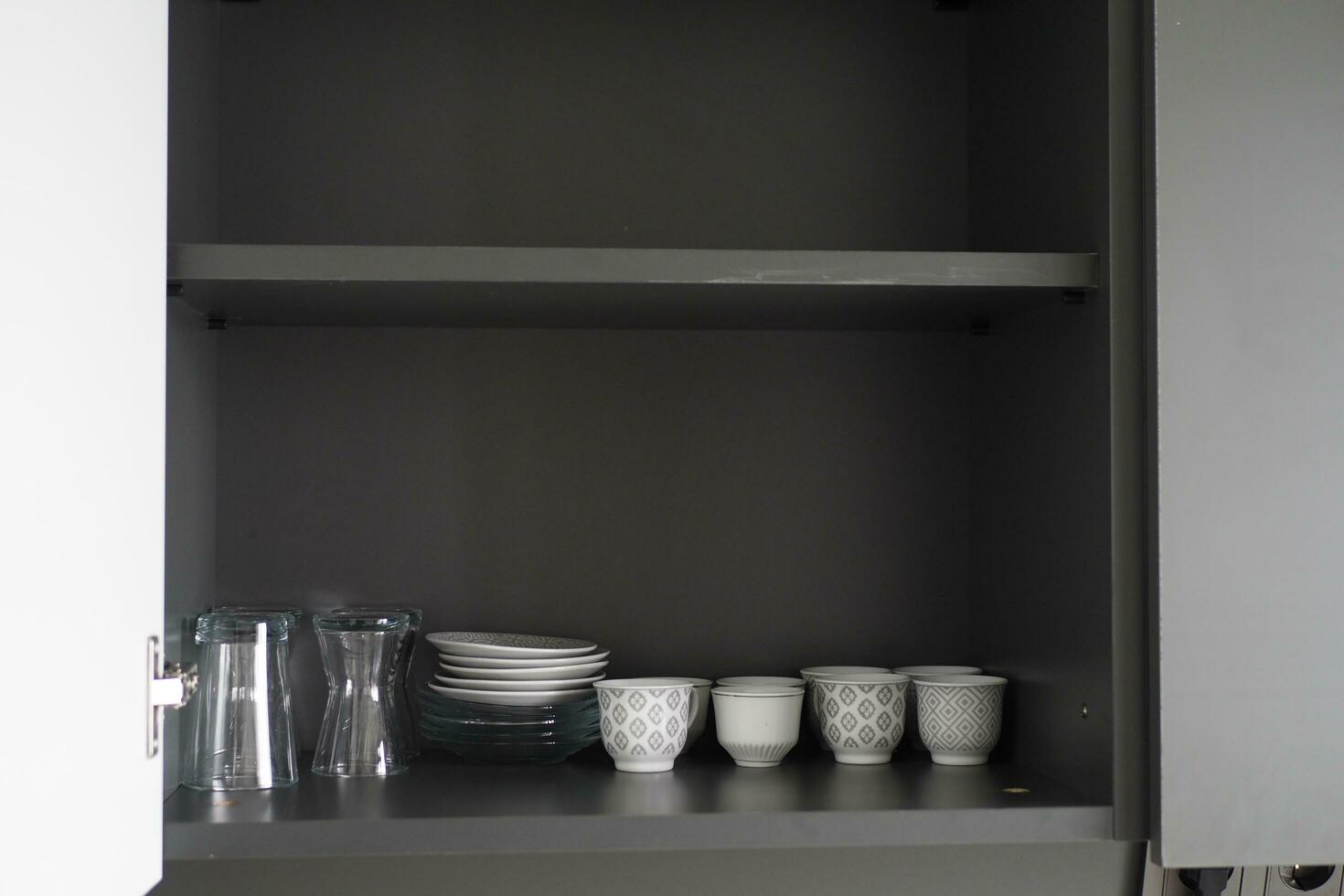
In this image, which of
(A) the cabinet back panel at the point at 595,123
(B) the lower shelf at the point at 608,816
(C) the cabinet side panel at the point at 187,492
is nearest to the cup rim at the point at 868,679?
(B) the lower shelf at the point at 608,816

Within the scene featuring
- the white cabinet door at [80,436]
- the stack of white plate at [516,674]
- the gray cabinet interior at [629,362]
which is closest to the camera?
the white cabinet door at [80,436]

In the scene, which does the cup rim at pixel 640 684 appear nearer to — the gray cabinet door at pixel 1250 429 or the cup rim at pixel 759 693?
the cup rim at pixel 759 693

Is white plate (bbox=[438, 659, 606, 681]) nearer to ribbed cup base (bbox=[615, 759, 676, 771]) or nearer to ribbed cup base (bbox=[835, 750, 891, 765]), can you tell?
ribbed cup base (bbox=[615, 759, 676, 771])

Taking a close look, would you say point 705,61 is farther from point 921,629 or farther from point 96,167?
point 96,167

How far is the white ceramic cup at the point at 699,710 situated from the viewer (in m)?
1.30

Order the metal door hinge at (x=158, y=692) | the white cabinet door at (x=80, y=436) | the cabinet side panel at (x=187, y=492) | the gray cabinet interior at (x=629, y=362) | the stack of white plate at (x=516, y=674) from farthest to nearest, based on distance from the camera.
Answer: the gray cabinet interior at (x=629, y=362) < the stack of white plate at (x=516, y=674) < the cabinet side panel at (x=187, y=492) < the metal door hinge at (x=158, y=692) < the white cabinet door at (x=80, y=436)

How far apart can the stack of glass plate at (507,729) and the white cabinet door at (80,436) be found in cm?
36

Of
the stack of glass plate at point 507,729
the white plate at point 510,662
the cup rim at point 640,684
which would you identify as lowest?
the stack of glass plate at point 507,729

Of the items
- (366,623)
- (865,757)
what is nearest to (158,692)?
(366,623)

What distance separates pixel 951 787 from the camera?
1.19 meters

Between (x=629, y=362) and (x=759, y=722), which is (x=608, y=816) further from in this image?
(x=629, y=362)

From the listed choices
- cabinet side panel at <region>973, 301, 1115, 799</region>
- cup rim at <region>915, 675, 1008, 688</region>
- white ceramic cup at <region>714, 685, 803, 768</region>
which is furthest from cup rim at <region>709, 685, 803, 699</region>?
cabinet side panel at <region>973, 301, 1115, 799</region>

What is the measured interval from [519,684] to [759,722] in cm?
24

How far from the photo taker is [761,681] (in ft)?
4.48
